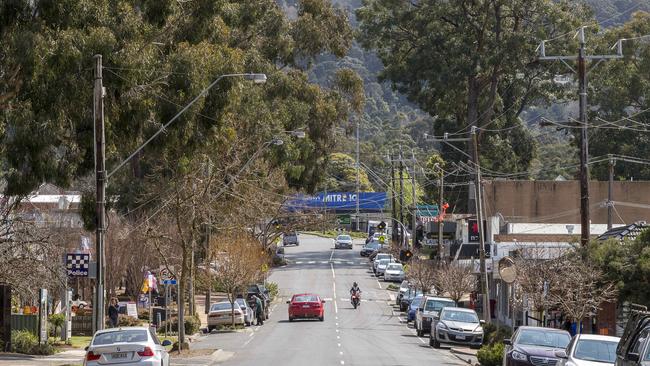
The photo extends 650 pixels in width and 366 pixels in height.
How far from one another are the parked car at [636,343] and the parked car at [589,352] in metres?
4.37

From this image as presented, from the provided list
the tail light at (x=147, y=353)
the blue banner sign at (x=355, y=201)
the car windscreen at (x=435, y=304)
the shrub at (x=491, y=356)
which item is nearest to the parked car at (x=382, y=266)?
the car windscreen at (x=435, y=304)

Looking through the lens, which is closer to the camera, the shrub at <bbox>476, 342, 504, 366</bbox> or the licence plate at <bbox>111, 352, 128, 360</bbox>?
the licence plate at <bbox>111, 352, 128, 360</bbox>

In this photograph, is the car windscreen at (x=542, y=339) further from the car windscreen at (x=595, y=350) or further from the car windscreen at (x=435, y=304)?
the car windscreen at (x=435, y=304)

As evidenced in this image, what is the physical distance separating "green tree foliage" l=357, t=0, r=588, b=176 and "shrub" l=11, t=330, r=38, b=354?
43815mm

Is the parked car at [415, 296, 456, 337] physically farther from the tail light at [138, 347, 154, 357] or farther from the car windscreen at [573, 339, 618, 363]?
the tail light at [138, 347, 154, 357]

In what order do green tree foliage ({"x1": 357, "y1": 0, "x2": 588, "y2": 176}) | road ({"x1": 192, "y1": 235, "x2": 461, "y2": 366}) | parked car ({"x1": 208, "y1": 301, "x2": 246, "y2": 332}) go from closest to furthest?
road ({"x1": 192, "y1": 235, "x2": 461, "y2": 366}) < parked car ({"x1": 208, "y1": 301, "x2": 246, "y2": 332}) < green tree foliage ({"x1": 357, "y1": 0, "x2": 588, "y2": 176})

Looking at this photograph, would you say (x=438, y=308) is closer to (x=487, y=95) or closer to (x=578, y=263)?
(x=578, y=263)

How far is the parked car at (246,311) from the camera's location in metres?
54.2

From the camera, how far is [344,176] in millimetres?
160375

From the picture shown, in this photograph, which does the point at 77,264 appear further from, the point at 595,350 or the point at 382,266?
the point at 382,266

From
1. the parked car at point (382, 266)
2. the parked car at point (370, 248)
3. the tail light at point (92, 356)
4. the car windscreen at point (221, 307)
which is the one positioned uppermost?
the parked car at point (370, 248)

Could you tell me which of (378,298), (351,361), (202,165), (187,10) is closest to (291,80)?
(378,298)

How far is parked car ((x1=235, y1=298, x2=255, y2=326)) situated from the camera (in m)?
54.2

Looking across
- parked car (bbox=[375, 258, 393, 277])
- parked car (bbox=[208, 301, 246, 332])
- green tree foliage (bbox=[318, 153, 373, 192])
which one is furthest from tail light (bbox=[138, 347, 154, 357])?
green tree foliage (bbox=[318, 153, 373, 192])
